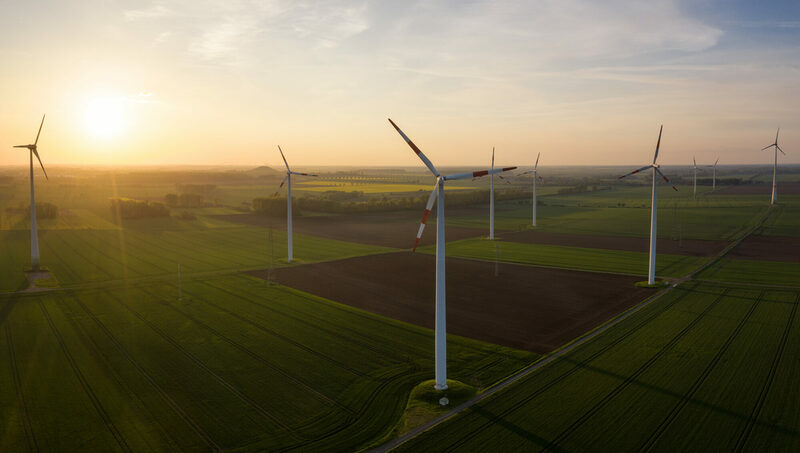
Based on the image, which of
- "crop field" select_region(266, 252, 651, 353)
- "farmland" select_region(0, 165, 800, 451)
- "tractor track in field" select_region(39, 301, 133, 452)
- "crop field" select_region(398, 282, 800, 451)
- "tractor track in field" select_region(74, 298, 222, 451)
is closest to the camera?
"crop field" select_region(398, 282, 800, 451)

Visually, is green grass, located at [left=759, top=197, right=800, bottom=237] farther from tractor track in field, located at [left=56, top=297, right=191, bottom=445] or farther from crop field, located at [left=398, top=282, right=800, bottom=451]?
tractor track in field, located at [left=56, top=297, right=191, bottom=445]

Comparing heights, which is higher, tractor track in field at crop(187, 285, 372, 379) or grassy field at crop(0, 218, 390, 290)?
grassy field at crop(0, 218, 390, 290)

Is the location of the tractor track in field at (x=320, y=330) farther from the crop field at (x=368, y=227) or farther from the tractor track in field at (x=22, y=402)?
the crop field at (x=368, y=227)

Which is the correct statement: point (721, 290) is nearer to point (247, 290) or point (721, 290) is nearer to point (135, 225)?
point (247, 290)

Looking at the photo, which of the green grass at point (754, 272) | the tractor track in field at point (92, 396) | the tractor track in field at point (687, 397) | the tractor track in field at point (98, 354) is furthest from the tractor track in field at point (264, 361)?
the green grass at point (754, 272)

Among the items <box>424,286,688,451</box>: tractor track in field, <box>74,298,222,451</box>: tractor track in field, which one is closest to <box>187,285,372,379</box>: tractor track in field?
<box>424,286,688,451</box>: tractor track in field

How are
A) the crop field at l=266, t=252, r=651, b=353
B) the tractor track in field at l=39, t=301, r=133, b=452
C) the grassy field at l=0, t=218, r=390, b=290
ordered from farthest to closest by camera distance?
the grassy field at l=0, t=218, r=390, b=290 < the crop field at l=266, t=252, r=651, b=353 < the tractor track in field at l=39, t=301, r=133, b=452
